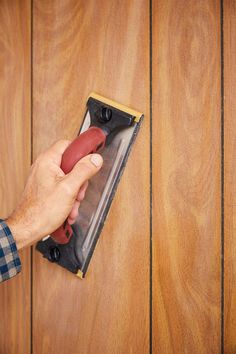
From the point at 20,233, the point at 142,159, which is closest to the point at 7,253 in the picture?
the point at 20,233

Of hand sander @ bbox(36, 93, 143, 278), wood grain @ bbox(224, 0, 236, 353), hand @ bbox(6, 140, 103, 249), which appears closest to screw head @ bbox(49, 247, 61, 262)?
hand sander @ bbox(36, 93, 143, 278)

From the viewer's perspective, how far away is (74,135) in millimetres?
732

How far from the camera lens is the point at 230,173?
2.04 feet

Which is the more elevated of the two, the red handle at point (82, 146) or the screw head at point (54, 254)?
the red handle at point (82, 146)

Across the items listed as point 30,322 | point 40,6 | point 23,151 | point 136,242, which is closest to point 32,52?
point 40,6

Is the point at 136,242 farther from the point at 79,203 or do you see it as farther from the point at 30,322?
the point at 30,322

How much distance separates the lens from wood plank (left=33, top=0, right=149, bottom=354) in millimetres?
675

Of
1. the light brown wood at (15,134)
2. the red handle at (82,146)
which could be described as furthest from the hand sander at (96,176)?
the light brown wood at (15,134)

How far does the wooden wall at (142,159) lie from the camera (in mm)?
629

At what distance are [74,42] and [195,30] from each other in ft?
0.71

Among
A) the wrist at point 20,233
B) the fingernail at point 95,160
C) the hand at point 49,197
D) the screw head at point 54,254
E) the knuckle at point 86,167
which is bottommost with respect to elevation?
the screw head at point 54,254

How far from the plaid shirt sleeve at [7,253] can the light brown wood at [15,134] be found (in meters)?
0.17

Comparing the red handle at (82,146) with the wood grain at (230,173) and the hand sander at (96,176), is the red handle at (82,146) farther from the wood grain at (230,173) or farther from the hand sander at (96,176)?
the wood grain at (230,173)

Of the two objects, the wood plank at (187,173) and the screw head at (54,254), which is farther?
the screw head at (54,254)
